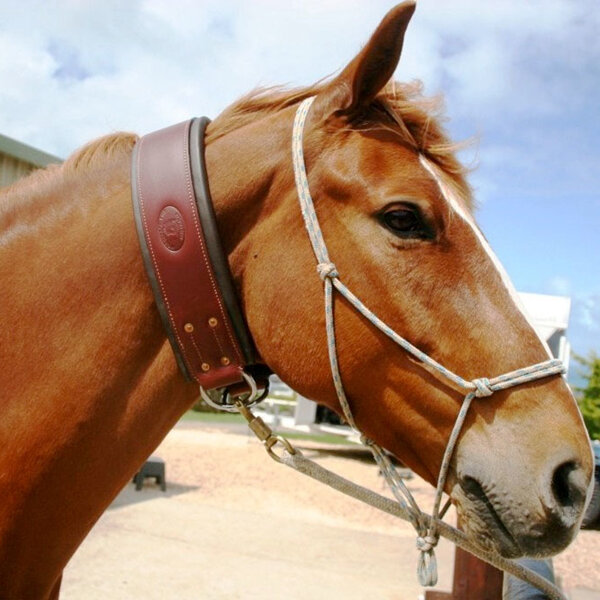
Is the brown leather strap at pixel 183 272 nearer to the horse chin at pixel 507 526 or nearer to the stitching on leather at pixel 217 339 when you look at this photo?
the stitching on leather at pixel 217 339

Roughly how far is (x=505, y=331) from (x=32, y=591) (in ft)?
4.47

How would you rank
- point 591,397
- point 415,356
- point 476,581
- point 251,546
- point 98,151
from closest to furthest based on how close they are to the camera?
point 415,356
point 98,151
point 476,581
point 251,546
point 591,397

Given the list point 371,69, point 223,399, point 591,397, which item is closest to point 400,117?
point 371,69

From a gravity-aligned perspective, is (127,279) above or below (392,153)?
below

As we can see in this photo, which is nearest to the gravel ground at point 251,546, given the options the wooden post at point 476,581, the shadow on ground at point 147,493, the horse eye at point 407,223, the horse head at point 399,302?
the shadow on ground at point 147,493

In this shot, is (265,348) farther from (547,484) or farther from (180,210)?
(547,484)

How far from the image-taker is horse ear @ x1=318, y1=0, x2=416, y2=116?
1.64m

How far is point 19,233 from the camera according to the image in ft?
5.83

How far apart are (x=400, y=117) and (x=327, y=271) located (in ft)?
1.82

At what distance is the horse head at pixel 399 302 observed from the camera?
1513mm

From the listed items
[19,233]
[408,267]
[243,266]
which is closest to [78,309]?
[19,233]

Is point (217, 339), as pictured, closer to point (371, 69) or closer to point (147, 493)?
point (371, 69)

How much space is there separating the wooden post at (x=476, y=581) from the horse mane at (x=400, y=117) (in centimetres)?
240

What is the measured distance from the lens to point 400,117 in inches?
73.5
